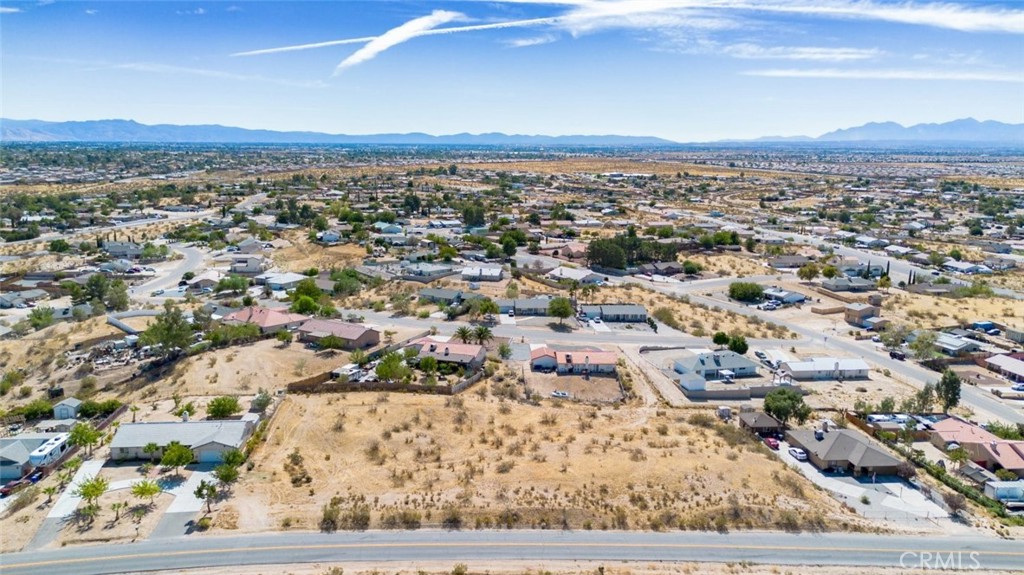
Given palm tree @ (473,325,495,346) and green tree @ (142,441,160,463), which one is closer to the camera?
green tree @ (142,441,160,463)

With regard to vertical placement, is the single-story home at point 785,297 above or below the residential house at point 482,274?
below

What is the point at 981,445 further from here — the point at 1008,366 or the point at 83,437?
the point at 83,437

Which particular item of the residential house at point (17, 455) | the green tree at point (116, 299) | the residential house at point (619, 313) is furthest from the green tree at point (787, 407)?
the green tree at point (116, 299)

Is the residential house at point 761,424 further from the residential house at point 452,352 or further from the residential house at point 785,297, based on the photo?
the residential house at point 785,297

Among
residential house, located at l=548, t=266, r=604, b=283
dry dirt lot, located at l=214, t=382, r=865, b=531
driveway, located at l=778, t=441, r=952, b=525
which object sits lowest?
driveway, located at l=778, t=441, r=952, b=525

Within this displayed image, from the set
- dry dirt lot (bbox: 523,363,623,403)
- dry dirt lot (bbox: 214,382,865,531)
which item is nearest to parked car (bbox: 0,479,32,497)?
dry dirt lot (bbox: 214,382,865,531)

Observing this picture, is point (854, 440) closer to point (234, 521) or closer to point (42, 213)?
point (234, 521)

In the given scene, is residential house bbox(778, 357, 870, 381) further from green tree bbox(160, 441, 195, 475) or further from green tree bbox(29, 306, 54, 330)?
green tree bbox(29, 306, 54, 330)
